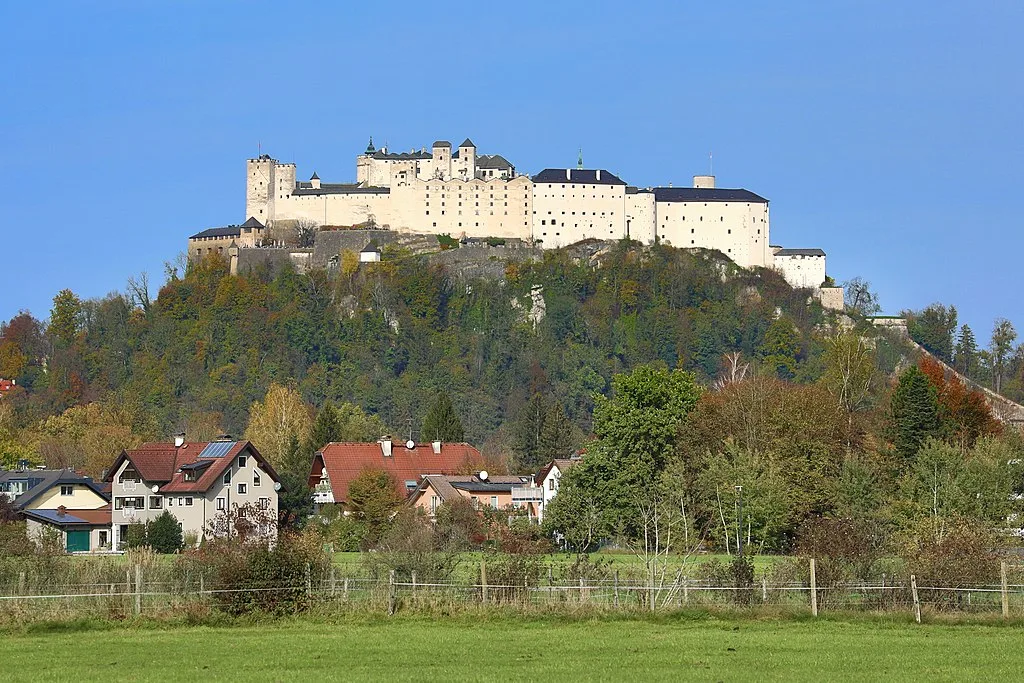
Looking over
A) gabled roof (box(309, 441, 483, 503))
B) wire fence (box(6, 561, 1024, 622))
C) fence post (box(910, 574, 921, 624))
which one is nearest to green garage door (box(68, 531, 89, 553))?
gabled roof (box(309, 441, 483, 503))

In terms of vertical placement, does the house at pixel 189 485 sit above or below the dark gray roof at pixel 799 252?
below

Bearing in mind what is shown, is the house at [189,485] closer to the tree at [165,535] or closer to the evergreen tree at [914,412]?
the tree at [165,535]

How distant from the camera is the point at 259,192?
148 m

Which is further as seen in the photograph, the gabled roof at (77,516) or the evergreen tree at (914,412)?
the evergreen tree at (914,412)

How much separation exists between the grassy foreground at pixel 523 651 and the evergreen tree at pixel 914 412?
101 feet

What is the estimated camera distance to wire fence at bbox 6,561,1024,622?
2581cm

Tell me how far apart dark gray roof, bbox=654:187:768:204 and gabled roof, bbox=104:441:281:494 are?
88.4 metres

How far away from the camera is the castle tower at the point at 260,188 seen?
14725 cm

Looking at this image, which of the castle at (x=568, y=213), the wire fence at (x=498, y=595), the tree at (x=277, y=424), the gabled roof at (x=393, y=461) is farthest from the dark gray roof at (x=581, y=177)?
the wire fence at (x=498, y=595)

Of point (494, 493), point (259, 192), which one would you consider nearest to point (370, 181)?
point (259, 192)

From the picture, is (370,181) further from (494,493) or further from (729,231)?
(494,493)

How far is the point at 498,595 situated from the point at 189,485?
30.9 m

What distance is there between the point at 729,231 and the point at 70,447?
67725 mm

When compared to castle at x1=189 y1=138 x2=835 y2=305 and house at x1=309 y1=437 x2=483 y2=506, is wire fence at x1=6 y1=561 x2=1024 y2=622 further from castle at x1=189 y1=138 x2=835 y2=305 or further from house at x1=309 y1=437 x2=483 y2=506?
castle at x1=189 y1=138 x2=835 y2=305
